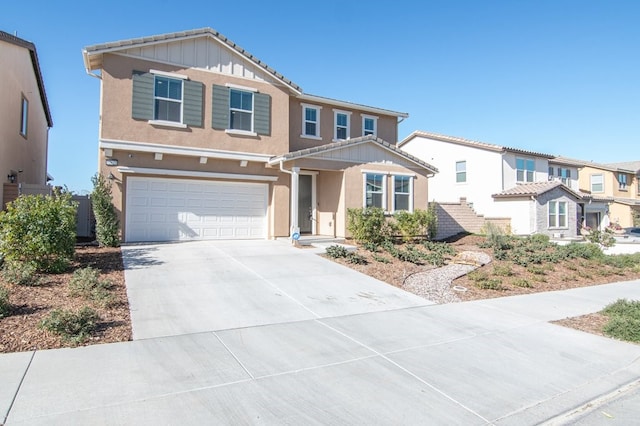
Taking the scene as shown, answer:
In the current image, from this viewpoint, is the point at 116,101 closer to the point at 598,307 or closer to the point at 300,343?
the point at 300,343

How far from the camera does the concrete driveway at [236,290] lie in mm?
6602

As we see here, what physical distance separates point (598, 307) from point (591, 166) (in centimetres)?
3226

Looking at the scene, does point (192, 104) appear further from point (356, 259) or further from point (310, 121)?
point (356, 259)

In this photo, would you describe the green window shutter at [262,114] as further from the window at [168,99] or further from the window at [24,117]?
the window at [24,117]

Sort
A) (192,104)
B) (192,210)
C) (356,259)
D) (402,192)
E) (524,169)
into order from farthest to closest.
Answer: (524,169) < (402,192) < (192,210) < (192,104) < (356,259)

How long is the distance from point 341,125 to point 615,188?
99.0ft

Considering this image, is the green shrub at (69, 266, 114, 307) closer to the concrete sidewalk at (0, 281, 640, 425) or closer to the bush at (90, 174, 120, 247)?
the concrete sidewalk at (0, 281, 640, 425)

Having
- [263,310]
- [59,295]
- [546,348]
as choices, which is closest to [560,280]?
[546,348]

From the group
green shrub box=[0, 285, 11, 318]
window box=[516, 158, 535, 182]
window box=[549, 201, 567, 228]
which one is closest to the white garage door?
green shrub box=[0, 285, 11, 318]

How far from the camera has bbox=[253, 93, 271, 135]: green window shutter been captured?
15219 millimetres

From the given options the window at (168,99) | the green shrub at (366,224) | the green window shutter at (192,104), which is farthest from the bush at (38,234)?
the green shrub at (366,224)

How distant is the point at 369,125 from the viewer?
19188 mm

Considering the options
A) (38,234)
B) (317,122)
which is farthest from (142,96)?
(317,122)

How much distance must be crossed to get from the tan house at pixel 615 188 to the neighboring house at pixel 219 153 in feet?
86.5
